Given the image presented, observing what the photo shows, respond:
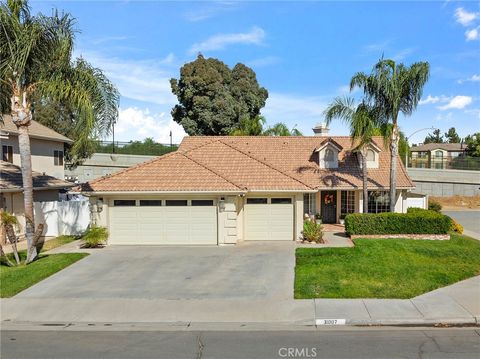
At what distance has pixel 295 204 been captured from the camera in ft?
66.2

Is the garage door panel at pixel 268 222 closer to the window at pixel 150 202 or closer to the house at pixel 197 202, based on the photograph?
the house at pixel 197 202

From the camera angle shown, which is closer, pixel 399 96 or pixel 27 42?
pixel 27 42

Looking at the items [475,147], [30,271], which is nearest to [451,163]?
[475,147]

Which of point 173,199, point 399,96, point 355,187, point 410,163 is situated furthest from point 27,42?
point 410,163

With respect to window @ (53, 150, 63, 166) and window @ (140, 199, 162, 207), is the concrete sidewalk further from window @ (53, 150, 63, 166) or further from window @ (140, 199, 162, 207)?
window @ (53, 150, 63, 166)

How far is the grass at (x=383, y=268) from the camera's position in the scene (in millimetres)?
12602

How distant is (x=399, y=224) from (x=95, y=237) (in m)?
13.4

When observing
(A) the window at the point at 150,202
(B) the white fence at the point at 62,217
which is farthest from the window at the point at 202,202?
(B) the white fence at the point at 62,217

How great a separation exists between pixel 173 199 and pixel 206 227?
6.32 ft

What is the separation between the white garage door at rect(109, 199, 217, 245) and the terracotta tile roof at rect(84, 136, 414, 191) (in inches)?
35.9

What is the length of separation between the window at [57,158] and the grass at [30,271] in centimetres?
1468
